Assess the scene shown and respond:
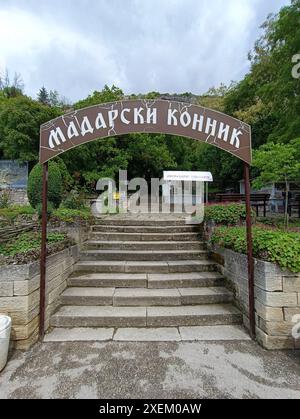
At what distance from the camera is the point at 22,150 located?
41.5 feet

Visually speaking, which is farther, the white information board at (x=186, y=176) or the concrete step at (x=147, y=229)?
the white information board at (x=186, y=176)

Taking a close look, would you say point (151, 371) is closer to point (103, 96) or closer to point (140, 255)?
point (140, 255)

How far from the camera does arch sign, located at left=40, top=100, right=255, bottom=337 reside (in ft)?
8.80

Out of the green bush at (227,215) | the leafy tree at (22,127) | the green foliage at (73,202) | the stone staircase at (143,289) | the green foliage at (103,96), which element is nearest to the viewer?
the stone staircase at (143,289)

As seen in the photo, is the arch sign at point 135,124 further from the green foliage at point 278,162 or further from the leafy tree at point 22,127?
the leafy tree at point 22,127

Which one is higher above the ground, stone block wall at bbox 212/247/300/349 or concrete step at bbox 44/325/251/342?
stone block wall at bbox 212/247/300/349

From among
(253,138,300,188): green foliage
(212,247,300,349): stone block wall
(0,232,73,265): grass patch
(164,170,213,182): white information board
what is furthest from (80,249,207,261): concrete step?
(164,170,213,182): white information board

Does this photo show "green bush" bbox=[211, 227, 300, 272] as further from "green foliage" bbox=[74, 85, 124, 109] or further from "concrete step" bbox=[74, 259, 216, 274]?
"green foliage" bbox=[74, 85, 124, 109]

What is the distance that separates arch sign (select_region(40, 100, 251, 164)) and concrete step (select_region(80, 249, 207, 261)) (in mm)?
2154

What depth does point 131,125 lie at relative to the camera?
2709mm

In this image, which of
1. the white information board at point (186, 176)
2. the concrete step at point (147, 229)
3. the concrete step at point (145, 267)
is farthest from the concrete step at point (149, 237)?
the white information board at point (186, 176)

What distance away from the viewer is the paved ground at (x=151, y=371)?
1873 millimetres

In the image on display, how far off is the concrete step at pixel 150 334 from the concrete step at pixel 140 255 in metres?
1.54

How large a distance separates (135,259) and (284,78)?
6661 mm
